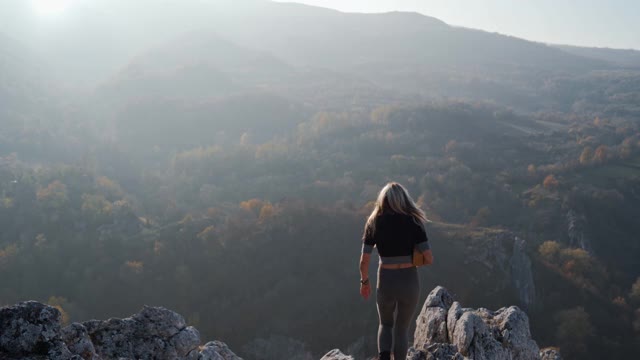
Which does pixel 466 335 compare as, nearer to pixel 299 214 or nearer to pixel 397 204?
pixel 397 204

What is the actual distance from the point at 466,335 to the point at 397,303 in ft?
12.3

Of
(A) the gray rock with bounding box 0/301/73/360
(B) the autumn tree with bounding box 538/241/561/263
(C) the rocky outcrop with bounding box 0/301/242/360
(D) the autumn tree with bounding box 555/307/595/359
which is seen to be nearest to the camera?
(A) the gray rock with bounding box 0/301/73/360

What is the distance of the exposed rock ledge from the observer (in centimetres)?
1136

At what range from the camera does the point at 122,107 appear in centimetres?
19162

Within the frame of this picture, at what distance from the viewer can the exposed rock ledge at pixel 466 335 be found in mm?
11359

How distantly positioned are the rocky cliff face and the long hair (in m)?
3.79

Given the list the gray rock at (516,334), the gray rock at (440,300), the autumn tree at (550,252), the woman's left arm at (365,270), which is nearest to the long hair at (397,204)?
the woman's left arm at (365,270)

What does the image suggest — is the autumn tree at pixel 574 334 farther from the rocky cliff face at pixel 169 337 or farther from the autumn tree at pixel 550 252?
the rocky cliff face at pixel 169 337

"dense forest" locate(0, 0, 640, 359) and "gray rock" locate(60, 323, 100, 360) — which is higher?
"gray rock" locate(60, 323, 100, 360)

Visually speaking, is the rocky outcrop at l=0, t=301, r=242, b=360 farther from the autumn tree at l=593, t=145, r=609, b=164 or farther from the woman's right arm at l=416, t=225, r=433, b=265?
the autumn tree at l=593, t=145, r=609, b=164

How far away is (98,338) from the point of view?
10297mm

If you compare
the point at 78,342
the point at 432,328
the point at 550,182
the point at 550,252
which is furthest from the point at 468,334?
the point at 550,182

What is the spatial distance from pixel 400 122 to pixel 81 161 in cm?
9485

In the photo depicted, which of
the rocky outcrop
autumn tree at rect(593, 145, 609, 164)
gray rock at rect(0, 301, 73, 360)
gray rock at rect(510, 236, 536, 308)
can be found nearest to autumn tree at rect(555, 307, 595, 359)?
gray rock at rect(510, 236, 536, 308)
